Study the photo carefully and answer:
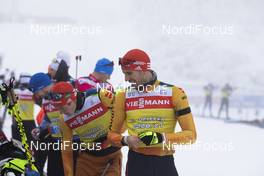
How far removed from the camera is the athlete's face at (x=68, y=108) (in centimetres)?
442

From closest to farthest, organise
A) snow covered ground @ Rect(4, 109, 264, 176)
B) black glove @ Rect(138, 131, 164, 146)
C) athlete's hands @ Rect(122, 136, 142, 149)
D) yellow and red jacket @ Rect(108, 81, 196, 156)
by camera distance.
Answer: black glove @ Rect(138, 131, 164, 146)
athlete's hands @ Rect(122, 136, 142, 149)
yellow and red jacket @ Rect(108, 81, 196, 156)
snow covered ground @ Rect(4, 109, 264, 176)

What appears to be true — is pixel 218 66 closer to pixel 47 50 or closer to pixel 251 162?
pixel 47 50

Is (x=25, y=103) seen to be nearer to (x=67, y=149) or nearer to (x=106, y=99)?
(x=106, y=99)

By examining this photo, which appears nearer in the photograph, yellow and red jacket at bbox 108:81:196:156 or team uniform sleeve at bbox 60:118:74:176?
yellow and red jacket at bbox 108:81:196:156

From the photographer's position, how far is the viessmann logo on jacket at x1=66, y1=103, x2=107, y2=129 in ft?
15.3

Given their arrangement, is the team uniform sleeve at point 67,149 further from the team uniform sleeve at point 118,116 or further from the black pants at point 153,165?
the black pants at point 153,165

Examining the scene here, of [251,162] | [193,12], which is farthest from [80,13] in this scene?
[251,162]

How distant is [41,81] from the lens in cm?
618

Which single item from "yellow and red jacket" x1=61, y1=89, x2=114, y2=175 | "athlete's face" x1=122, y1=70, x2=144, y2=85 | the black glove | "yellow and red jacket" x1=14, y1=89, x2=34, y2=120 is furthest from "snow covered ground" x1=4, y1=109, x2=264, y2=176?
the black glove

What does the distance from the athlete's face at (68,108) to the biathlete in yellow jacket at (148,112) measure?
1.38ft

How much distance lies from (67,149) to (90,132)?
351 mm

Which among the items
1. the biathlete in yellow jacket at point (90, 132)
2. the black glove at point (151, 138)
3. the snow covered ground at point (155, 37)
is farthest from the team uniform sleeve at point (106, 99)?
the snow covered ground at point (155, 37)

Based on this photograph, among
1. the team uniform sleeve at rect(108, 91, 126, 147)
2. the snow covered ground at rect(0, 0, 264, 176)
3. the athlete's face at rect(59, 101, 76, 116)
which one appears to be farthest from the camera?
the snow covered ground at rect(0, 0, 264, 176)

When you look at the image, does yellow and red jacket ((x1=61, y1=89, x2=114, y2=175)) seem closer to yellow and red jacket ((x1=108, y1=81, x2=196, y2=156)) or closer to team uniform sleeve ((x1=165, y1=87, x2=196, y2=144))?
yellow and red jacket ((x1=108, y1=81, x2=196, y2=156))
